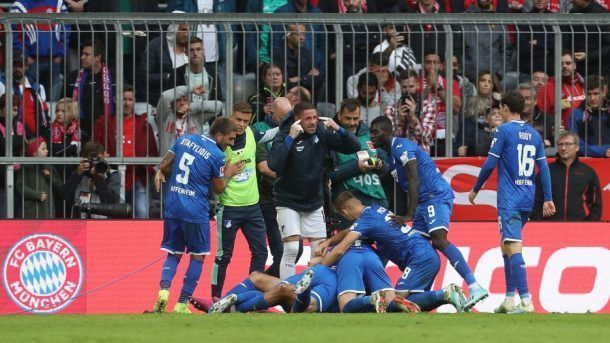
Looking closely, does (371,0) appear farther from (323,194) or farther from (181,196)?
(181,196)

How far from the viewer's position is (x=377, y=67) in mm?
17828

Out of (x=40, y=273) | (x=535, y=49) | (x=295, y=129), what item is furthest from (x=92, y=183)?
(x=535, y=49)

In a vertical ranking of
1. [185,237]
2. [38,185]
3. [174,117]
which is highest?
[174,117]

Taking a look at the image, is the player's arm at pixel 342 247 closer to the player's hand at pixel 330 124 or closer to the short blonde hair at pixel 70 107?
the player's hand at pixel 330 124

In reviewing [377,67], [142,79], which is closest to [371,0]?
[377,67]

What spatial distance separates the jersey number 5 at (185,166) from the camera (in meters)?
15.4

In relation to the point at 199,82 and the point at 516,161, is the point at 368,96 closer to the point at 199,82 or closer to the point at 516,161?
the point at 199,82

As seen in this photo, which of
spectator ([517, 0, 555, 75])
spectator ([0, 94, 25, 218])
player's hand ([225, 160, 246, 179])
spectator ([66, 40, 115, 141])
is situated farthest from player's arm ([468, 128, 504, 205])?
spectator ([0, 94, 25, 218])

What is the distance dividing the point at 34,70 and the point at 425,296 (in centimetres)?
552

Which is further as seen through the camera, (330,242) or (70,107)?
(70,107)

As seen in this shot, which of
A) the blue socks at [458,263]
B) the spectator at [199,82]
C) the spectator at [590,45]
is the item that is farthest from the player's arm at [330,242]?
the spectator at [590,45]

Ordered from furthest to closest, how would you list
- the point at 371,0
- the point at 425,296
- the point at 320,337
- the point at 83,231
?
the point at 371,0
the point at 83,231
the point at 425,296
the point at 320,337

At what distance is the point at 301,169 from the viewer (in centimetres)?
1666

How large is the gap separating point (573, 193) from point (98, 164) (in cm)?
567
